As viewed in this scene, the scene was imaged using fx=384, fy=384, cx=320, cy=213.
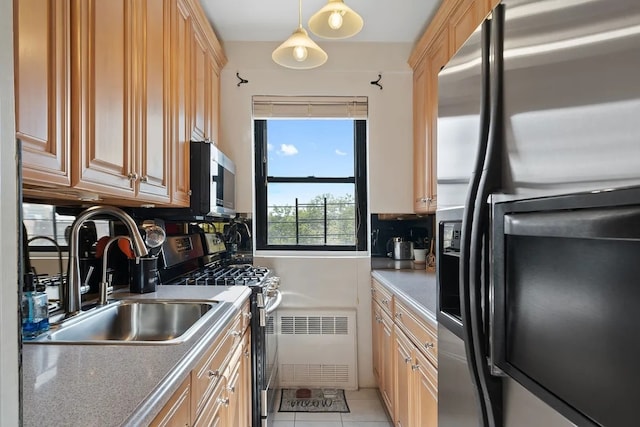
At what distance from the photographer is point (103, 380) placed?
2.77 ft

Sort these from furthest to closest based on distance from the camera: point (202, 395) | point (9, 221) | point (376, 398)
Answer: point (376, 398) → point (202, 395) → point (9, 221)

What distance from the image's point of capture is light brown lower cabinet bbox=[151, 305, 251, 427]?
96cm

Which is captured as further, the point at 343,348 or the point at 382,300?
the point at 343,348

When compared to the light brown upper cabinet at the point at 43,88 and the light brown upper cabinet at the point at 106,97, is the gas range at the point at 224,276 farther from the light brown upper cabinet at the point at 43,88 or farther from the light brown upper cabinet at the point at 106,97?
the light brown upper cabinet at the point at 43,88

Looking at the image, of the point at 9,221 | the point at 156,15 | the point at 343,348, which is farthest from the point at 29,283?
the point at 343,348

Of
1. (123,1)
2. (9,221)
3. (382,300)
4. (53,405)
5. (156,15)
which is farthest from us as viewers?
(382,300)

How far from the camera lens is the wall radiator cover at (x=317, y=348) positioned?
2.90m

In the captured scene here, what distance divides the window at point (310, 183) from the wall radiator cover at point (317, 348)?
0.57 m

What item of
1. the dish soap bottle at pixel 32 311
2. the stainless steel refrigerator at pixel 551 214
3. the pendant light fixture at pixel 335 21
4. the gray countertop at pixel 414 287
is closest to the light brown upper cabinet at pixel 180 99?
the pendant light fixture at pixel 335 21

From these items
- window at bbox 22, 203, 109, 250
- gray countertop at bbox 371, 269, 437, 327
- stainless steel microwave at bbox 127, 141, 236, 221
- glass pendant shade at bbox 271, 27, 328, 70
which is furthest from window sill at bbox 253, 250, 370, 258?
window at bbox 22, 203, 109, 250

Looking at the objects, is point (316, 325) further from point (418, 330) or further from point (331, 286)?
point (418, 330)

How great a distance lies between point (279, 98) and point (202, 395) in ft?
7.63

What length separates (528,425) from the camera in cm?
75

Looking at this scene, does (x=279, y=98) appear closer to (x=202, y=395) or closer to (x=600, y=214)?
(x=202, y=395)
